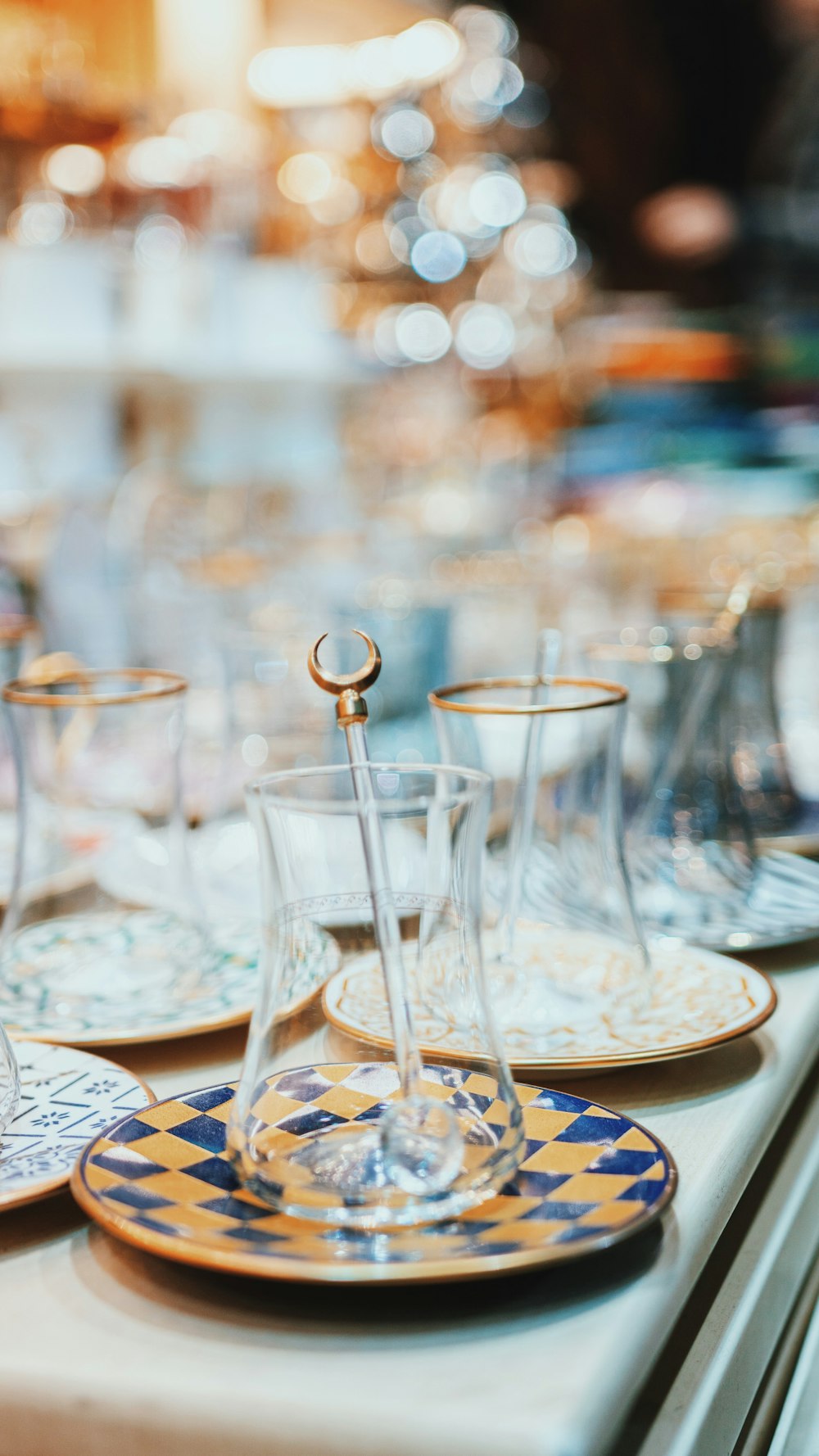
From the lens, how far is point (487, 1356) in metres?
0.30

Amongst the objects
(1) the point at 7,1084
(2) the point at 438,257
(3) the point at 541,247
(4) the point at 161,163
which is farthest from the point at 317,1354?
(3) the point at 541,247

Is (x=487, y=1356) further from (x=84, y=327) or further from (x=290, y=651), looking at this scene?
(x=84, y=327)

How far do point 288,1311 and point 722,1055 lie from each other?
203mm

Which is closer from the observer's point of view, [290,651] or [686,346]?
[290,651]

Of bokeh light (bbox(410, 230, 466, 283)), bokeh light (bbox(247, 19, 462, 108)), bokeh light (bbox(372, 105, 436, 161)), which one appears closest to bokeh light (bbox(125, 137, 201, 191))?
bokeh light (bbox(247, 19, 462, 108))

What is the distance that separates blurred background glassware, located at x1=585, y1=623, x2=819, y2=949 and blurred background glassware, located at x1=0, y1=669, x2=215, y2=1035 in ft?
0.61

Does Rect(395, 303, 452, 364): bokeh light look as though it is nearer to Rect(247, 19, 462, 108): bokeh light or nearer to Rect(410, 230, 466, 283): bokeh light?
Rect(410, 230, 466, 283): bokeh light

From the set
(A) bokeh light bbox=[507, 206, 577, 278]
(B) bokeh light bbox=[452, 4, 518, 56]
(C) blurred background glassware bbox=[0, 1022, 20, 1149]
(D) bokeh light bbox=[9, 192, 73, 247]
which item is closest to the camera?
(C) blurred background glassware bbox=[0, 1022, 20, 1149]

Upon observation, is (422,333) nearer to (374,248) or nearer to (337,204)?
(374,248)

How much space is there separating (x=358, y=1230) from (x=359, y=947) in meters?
0.08

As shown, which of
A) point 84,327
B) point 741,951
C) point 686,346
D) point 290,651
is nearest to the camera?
point 741,951

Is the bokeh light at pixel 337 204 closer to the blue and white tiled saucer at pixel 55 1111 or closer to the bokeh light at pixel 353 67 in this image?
the bokeh light at pixel 353 67

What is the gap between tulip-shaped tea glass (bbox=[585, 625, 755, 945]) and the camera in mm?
618

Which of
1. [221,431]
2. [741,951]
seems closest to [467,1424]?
[741,951]
